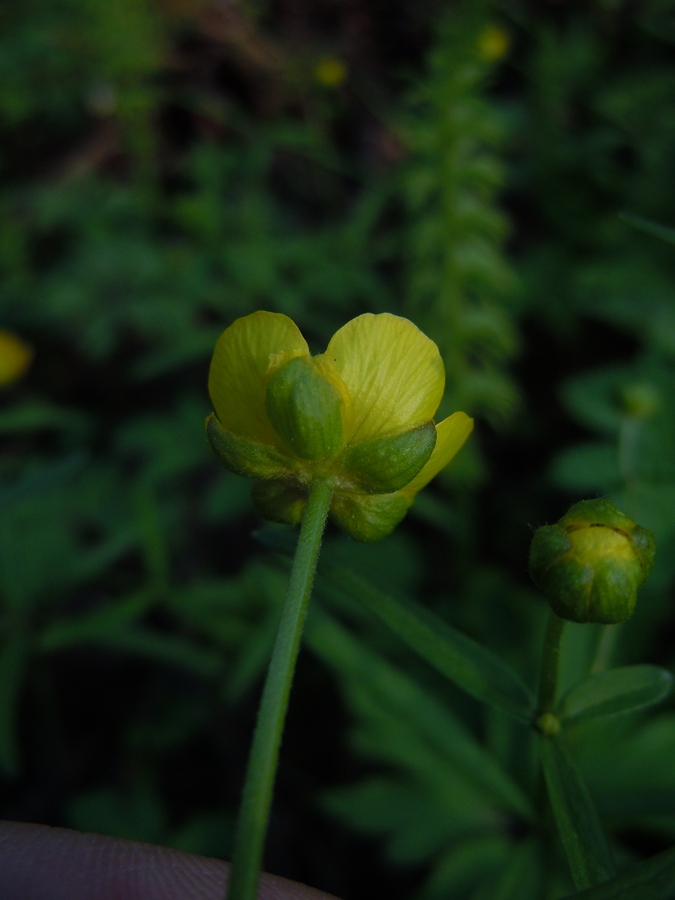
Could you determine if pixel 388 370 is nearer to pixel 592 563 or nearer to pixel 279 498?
pixel 279 498

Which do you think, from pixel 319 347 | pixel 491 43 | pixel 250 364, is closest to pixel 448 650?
pixel 250 364

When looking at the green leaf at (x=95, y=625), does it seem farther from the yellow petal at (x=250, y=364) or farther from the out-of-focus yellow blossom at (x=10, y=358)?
the yellow petal at (x=250, y=364)

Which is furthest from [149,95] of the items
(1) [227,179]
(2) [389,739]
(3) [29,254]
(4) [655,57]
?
(2) [389,739]

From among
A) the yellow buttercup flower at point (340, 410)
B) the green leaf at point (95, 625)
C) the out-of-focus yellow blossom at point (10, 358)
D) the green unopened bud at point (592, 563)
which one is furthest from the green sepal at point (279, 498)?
the out-of-focus yellow blossom at point (10, 358)

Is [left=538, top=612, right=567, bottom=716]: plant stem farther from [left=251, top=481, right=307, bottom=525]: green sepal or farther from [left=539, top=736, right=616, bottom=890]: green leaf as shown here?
[left=251, top=481, right=307, bottom=525]: green sepal

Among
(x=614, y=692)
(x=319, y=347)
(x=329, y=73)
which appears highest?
(x=329, y=73)

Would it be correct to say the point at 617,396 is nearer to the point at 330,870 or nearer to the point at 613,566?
the point at 613,566
